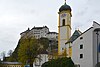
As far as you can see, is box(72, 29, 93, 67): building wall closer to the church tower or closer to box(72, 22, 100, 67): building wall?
box(72, 22, 100, 67): building wall

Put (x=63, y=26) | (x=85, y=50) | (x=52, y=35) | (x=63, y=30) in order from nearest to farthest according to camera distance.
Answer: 1. (x=85, y=50)
2. (x=63, y=30)
3. (x=63, y=26)
4. (x=52, y=35)

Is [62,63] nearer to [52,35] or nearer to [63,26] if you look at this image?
[63,26]

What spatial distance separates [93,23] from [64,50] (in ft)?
70.5

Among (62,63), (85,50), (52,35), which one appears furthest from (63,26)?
(52,35)

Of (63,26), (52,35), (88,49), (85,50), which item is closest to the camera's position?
(88,49)

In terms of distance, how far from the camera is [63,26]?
74.9 metres

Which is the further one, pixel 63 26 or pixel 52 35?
pixel 52 35

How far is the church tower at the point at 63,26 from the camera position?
7332cm

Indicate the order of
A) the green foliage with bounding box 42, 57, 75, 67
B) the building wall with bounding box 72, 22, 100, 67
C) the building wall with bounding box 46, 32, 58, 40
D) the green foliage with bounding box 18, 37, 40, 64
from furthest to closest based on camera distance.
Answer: the building wall with bounding box 46, 32, 58, 40
the green foliage with bounding box 18, 37, 40, 64
the building wall with bounding box 72, 22, 100, 67
the green foliage with bounding box 42, 57, 75, 67

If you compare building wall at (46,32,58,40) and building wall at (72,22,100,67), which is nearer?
building wall at (72,22,100,67)

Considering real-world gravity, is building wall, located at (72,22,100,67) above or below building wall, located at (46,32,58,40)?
below

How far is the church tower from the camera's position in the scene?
241ft

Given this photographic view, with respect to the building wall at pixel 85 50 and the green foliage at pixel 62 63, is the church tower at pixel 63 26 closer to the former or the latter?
the building wall at pixel 85 50

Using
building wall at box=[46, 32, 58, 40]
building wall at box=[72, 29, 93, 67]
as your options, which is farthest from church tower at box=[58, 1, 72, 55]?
building wall at box=[46, 32, 58, 40]
